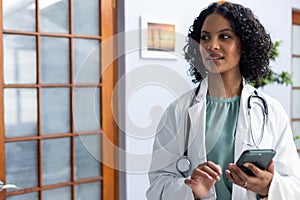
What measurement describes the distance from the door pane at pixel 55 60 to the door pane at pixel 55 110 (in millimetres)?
65

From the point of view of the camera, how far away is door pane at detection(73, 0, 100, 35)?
2205mm

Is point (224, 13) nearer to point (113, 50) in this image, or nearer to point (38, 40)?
point (113, 50)

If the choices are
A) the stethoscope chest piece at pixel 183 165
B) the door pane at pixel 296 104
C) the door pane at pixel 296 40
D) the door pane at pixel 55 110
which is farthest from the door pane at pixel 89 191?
the door pane at pixel 296 40

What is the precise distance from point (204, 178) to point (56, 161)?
1.24m

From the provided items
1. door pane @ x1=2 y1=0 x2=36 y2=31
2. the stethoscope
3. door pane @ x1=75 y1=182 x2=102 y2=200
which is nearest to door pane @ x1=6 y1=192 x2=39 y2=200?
door pane @ x1=75 y1=182 x2=102 y2=200

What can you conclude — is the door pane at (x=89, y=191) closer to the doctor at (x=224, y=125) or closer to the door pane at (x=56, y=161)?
the door pane at (x=56, y=161)

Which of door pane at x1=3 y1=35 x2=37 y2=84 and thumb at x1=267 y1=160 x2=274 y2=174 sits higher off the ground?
door pane at x1=3 y1=35 x2=37 y2=84

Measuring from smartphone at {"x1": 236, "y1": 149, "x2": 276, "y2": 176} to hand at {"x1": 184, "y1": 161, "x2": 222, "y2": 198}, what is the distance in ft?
0.25

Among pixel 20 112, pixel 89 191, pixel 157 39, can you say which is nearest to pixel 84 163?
pixel 89 191

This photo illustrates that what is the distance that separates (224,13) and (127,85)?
1.38 ft

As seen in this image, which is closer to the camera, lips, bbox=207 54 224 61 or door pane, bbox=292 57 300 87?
lips, bbox=207 54 224 61

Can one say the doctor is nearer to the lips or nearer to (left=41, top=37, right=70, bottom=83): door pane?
the lips

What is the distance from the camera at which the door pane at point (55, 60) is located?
210 centimetres

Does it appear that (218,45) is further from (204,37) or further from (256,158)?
(256,158)
